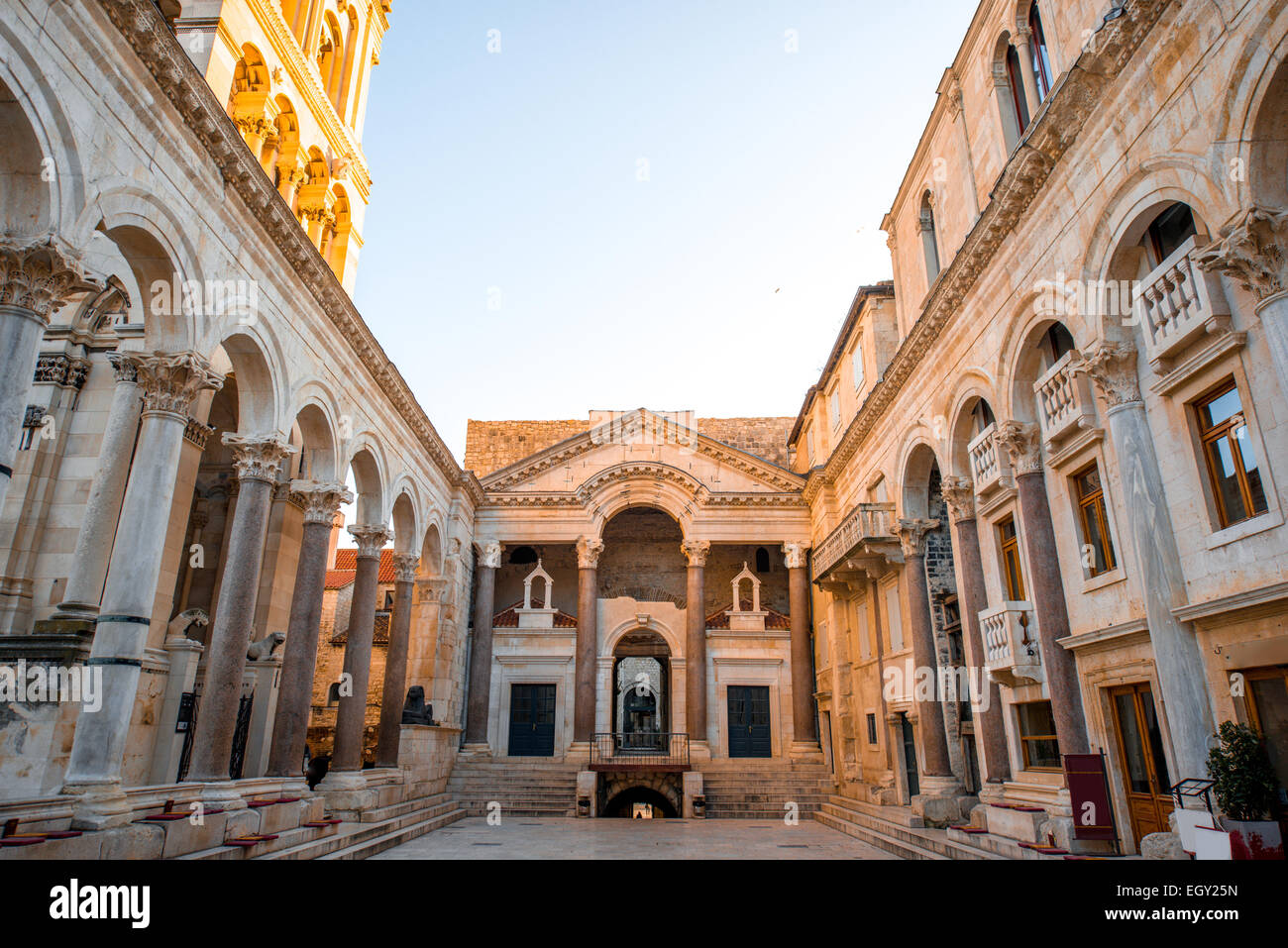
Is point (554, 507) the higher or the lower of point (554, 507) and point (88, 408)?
the higher

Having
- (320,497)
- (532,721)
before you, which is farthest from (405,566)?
(532,721)

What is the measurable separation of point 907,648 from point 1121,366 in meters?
10.1

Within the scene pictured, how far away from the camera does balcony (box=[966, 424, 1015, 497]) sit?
42.7 ft

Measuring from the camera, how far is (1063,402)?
11.3m

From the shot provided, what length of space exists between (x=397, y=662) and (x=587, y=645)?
6.37 metres

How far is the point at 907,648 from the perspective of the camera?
18.3m

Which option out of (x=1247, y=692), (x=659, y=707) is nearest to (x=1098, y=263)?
(x=1247, y=692)

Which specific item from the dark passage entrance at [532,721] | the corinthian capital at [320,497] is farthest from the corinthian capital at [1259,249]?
the dark passage entrance at [532,721]

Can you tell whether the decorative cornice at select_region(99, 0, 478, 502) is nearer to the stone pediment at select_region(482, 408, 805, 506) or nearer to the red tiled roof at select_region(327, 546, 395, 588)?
the stone pediment at select_region(482, 408, 805, 506)

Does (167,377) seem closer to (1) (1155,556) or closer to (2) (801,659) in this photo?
(1) (1155,556)

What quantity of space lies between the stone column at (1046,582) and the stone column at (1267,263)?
4.82m

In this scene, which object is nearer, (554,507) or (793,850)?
(793,850)

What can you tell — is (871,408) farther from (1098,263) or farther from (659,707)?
(659,707)

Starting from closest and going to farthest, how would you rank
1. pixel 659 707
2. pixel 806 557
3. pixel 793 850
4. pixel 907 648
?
pixel 793 850, pixel 907 648, pixel 806 557, pixel 659 707
